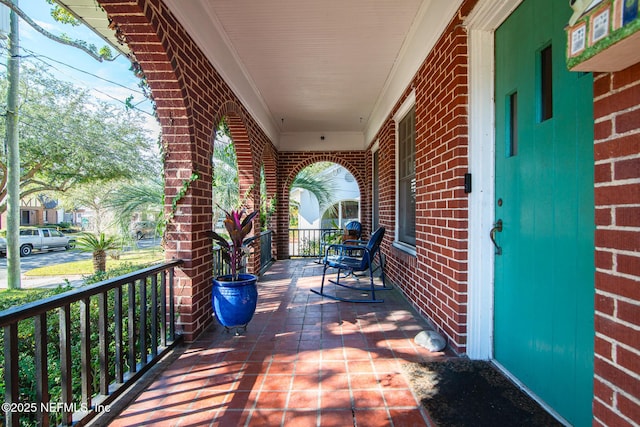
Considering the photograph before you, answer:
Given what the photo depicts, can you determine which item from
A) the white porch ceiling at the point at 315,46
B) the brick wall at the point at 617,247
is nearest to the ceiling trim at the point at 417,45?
the white porch ceiling at the point at 315,46

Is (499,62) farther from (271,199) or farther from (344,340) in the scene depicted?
(271,199)

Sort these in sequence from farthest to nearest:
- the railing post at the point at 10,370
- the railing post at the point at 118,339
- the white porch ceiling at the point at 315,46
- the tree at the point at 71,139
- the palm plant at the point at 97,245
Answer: the tree at the point at 71,139 < the palm plant at the point at 97,245 < the white porch ceiling at the point at 315,46 < the railing post at the point at 118,339 < the railing post at the point at 10,370

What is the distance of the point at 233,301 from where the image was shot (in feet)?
8.25

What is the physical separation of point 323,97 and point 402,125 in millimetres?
1397

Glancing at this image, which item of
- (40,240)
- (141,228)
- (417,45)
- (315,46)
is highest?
(315,46)

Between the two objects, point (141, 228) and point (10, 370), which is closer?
point (10, 370)

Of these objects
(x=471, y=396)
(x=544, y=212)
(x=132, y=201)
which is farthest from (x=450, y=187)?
(x=132, y=201)

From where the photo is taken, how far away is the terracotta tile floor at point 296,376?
5.16ft

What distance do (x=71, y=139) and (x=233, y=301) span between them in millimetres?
10332

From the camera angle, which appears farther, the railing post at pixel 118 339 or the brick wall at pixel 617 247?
the railing post at pixel 118 339

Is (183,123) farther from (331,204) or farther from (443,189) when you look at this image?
(331,204)

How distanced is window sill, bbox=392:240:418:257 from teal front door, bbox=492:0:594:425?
56.2 inches

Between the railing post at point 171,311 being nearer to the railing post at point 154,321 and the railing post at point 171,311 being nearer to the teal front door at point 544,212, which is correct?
the railing post at point 154,321

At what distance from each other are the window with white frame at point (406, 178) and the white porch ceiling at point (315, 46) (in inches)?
14.4
